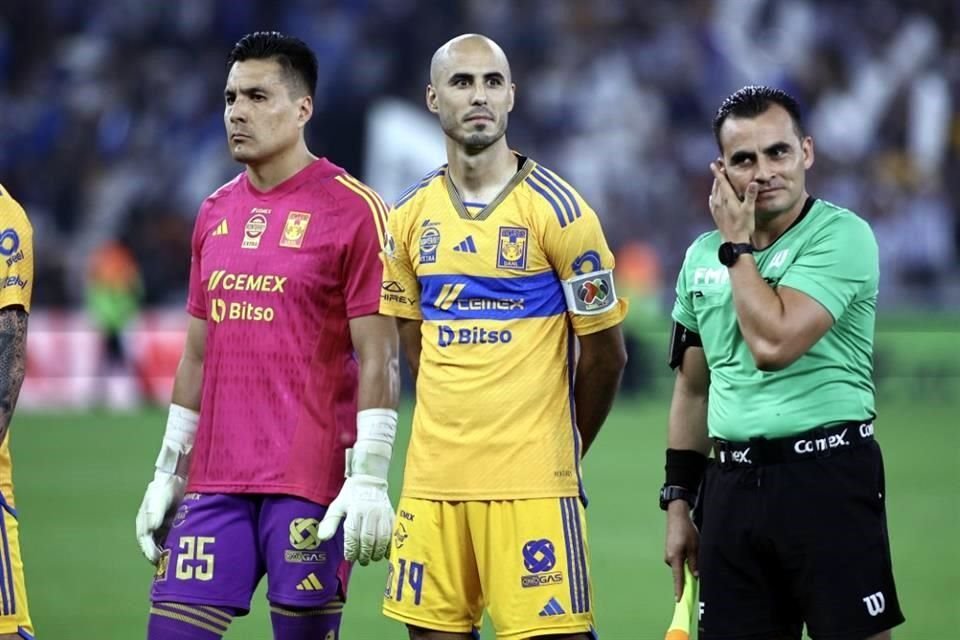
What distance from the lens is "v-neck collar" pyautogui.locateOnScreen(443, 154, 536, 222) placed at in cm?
566

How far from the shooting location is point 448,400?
558 cm

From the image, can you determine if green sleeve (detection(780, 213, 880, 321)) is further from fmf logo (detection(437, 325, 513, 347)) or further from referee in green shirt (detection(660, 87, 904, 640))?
fmf logo (detection(437, 325, 513, 347))

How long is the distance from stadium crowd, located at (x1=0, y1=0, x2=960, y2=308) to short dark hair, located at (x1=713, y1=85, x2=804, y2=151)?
19.0 m

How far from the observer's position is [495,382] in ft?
18.2

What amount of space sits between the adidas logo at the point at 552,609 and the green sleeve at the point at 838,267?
4.45 feet

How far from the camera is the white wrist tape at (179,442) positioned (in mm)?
6012

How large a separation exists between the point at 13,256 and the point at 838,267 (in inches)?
103

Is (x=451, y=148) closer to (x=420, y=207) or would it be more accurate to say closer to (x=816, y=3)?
(x=420, y=207)

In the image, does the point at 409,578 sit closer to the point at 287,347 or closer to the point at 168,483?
the point at 287,347

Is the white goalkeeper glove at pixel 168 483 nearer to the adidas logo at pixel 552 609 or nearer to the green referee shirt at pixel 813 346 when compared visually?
the adidas logo at pixel 552 609

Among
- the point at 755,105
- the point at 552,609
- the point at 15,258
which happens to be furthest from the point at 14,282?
the point at 755,105

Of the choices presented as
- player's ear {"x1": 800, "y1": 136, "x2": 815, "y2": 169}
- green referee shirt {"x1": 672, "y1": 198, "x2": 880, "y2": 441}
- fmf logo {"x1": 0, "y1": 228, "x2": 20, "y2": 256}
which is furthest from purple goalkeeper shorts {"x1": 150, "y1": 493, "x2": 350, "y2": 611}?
player's ear {"x1": 800, "y1": 136, "x2": 815, "y2": 169}

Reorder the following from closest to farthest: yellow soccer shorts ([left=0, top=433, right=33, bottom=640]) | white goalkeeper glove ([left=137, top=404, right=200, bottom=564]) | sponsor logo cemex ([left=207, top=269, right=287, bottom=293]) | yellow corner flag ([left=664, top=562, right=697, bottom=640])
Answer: yellow corner flag ([left=664, top=562, right=697, bottom=640]) → yellow soccer shorts ([left=0, top=433, right=33, bottom=640]) → sponsor logo cemex ([left=207, top=269, right=287, bottom=293]) → white goalkeeper glove ([left=137, top=404, right=200, bottom=564])

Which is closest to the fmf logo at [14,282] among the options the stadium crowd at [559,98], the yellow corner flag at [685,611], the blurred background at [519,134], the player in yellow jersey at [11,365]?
the player in yellow jersey at [11,365]
